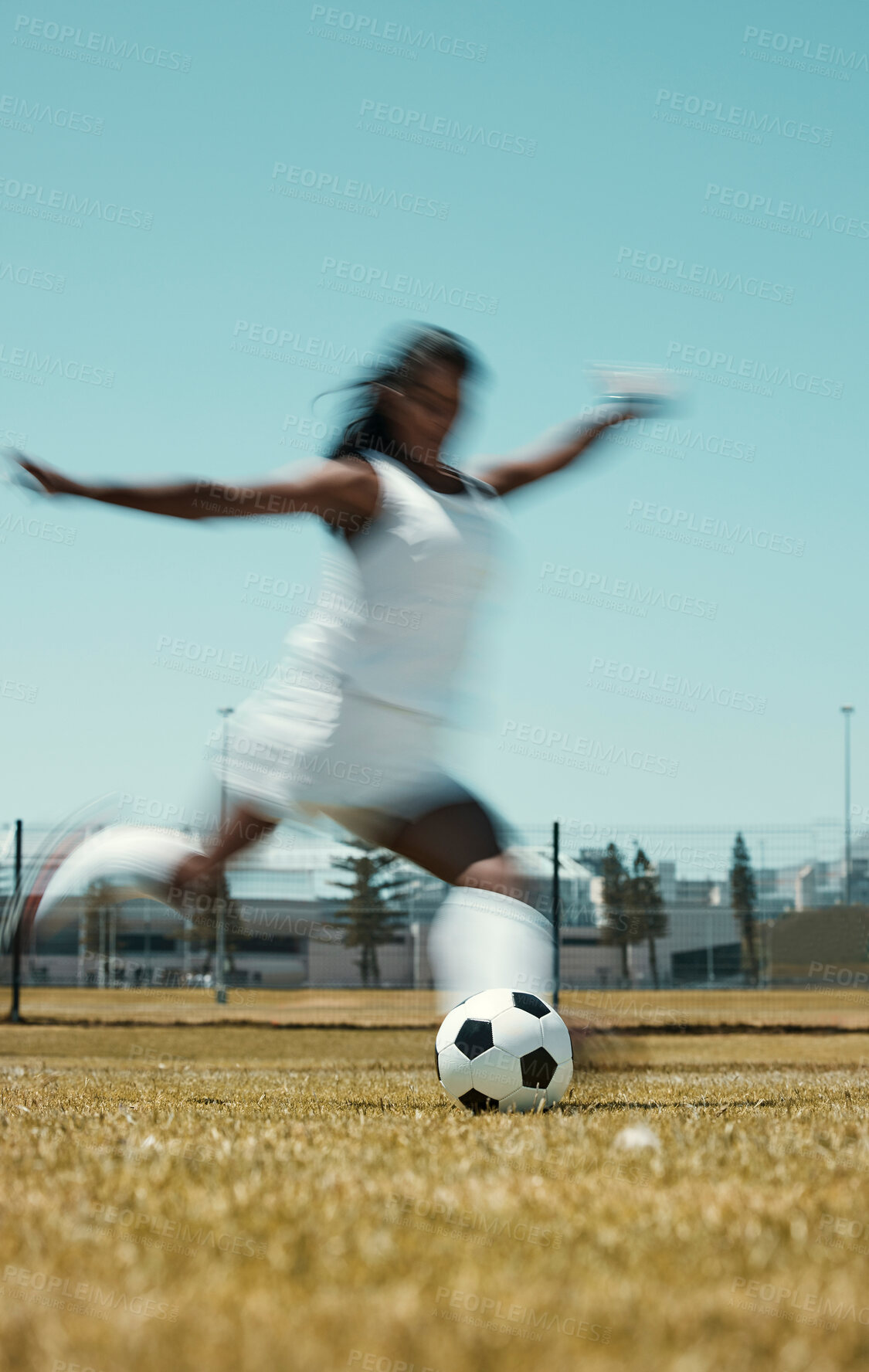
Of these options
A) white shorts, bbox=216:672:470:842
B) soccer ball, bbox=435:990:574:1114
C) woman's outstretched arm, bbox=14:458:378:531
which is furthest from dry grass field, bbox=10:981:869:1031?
woman's outstretched arm, bbox=14:458:378:531

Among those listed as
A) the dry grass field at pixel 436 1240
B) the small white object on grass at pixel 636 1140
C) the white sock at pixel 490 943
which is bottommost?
the small white object on grass at pixel 636 1140

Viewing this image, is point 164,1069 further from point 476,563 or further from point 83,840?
point 476,563

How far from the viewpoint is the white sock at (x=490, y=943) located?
3.74 m

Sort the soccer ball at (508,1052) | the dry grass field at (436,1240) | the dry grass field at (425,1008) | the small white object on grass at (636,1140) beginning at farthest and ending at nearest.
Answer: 1. the dry grass field at (425,1008)
2. the soccer ball at (508,1052)
3. the small white object on grass at (636,1140)
4. the dry grass field at (436,1240)

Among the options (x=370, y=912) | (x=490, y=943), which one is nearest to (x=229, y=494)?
(x=490, y=943)

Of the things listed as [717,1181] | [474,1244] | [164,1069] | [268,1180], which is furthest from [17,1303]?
[164,1069]

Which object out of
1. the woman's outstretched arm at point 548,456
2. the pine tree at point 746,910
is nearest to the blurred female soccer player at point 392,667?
the woman's outstretched arm at point 548,456

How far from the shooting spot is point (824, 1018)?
16469 mm

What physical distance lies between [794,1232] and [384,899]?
65.2ft

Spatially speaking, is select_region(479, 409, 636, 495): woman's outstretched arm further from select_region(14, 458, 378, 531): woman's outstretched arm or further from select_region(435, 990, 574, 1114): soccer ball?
select_region(435, 990, 574, 1114): soccer ball

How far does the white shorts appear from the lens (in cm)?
362

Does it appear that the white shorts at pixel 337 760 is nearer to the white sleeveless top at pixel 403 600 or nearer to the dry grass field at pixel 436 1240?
the white sleeveless top at pixel 403 600

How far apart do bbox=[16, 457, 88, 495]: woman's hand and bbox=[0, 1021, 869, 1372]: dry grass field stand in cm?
177

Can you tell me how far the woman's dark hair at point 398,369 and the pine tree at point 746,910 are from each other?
51.1 feet
